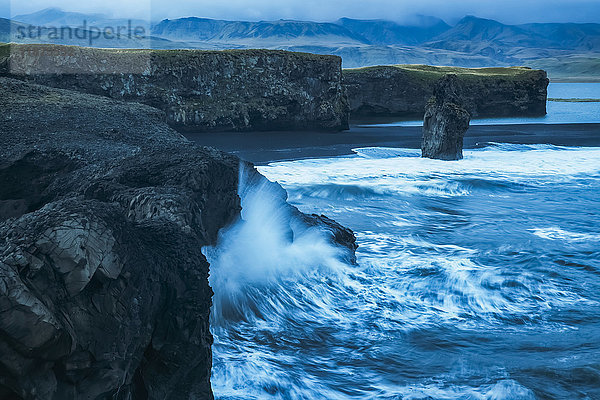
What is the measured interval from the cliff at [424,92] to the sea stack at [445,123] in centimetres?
1870

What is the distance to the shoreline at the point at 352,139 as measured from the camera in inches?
966

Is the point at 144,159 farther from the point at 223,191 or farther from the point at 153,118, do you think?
the point at 153,118

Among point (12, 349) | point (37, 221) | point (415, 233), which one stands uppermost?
point (37, 221)

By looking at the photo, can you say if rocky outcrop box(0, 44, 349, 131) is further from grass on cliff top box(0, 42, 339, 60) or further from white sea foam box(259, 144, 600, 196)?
white sea foam box(259, 144, 600, 196)

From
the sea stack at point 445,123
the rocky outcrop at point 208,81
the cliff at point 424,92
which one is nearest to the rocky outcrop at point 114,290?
the sea stack at point 445,123

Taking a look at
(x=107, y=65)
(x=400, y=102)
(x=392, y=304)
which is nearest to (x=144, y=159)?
(x=392, y=304)

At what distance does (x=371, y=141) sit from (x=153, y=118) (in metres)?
18.6

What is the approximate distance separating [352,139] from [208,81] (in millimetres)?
8608

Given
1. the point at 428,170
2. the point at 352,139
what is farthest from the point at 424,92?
the point at 428,170

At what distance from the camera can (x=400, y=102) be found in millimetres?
44875

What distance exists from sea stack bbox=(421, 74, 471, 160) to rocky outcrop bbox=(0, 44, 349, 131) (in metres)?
10.6

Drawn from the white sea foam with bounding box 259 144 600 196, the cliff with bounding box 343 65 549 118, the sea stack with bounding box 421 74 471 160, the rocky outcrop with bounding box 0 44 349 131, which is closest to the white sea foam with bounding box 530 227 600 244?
the white sea foam with bounding box 259 144 600 196

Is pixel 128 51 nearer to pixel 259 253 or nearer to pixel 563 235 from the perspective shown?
pixel 563 235

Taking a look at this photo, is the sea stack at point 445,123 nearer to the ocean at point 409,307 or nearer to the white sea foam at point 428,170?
the white sea foam at point 428,170
